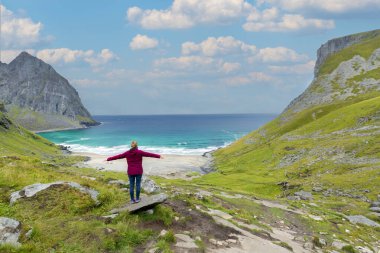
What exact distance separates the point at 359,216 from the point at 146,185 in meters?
25.2

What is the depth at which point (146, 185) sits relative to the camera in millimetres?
27609

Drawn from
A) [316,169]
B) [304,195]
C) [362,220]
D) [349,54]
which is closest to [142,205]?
[362,220]

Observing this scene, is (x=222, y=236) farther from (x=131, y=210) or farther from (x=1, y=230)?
(x=1, y=230)

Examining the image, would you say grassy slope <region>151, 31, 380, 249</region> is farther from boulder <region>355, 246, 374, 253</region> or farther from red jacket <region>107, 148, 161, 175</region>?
red jacket <region>107, 148, 161, 175</region>

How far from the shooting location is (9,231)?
50.4ft

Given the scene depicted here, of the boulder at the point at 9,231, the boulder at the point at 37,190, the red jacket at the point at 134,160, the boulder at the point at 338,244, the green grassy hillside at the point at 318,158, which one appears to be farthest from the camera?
the green grassy hillside at the point at 318,158

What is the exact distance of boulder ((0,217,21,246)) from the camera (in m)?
14.7

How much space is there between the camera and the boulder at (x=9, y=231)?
14717 millimetres

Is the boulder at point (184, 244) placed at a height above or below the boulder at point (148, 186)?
below

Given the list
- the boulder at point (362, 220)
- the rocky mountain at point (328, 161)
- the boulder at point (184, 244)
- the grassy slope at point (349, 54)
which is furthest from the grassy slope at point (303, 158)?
the grassy slope at point (349, 54)

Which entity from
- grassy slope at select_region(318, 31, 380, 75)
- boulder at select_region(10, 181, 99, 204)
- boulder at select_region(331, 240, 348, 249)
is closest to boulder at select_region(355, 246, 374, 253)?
boulder at select_region(331, 240, 348, 249)

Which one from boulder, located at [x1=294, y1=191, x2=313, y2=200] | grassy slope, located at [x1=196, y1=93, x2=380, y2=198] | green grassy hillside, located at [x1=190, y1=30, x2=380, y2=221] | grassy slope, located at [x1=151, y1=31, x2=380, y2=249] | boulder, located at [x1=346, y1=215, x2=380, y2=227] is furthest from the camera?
grassy slope, located at [x1=196, y1=93, x2=380, y2=198]

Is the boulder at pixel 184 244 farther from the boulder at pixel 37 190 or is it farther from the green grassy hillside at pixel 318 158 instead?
the green grassy hillside at pixel 318 158

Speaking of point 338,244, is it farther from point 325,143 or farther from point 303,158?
point 325,143
